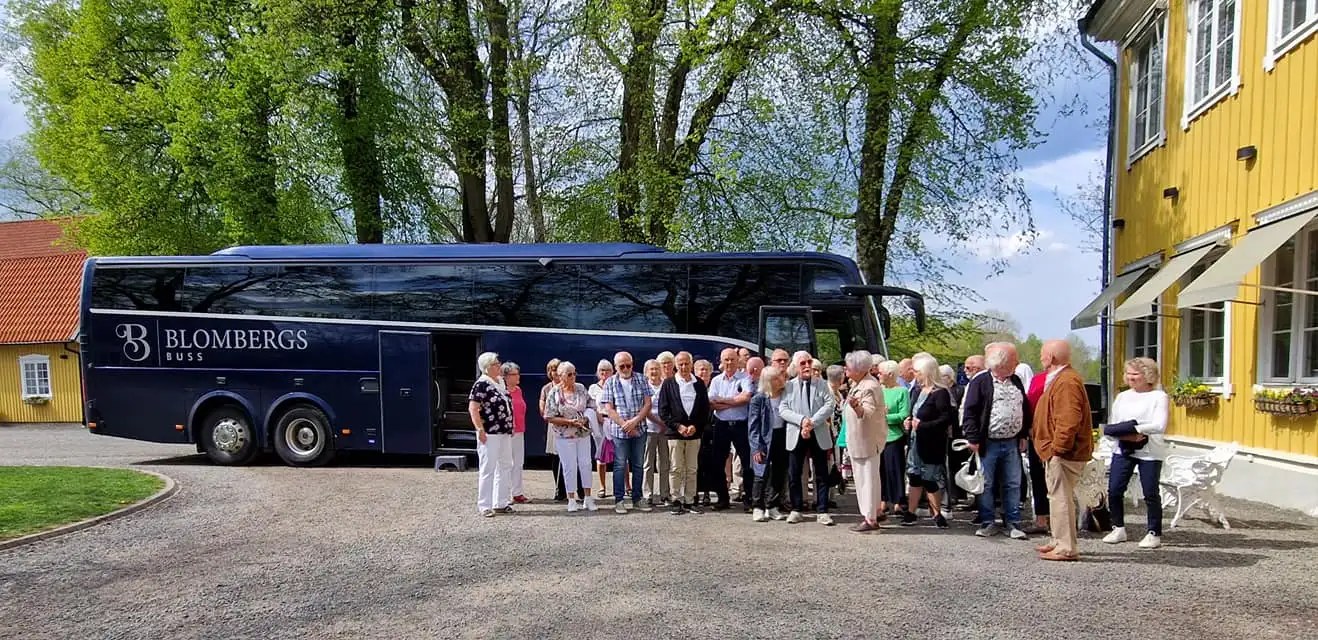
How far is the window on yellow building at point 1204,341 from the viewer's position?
33.8 ft

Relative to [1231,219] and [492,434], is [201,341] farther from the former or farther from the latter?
[1231,219]

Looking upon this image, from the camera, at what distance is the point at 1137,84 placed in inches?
536

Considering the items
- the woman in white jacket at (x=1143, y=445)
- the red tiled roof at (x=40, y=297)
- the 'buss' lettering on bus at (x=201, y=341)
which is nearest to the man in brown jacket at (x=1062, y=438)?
the woman in white jacket at (x=1143, y=445)

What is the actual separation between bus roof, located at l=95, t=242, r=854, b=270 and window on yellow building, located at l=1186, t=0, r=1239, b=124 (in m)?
6.20

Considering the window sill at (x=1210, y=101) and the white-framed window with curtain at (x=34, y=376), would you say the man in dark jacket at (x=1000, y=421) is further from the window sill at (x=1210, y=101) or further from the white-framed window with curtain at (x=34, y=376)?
the white-framed window with curtain at (x=34, y=376)

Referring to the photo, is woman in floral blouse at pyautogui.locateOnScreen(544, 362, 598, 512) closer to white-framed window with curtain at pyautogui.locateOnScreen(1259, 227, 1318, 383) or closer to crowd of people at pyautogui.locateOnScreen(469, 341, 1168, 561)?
crowd of people at pyautogui.locateOnScreen(469, 341, 1168, 561)

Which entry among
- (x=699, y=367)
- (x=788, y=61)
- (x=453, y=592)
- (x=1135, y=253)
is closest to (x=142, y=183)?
(x=788, y=61)

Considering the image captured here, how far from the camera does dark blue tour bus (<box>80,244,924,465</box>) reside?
1139cm

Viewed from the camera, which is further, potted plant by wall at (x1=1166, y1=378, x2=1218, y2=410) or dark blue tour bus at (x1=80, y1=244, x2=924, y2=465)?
dark blue tour bus at (x1=80, y1=244, x2=924, y2=465)

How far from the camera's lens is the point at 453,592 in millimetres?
5555

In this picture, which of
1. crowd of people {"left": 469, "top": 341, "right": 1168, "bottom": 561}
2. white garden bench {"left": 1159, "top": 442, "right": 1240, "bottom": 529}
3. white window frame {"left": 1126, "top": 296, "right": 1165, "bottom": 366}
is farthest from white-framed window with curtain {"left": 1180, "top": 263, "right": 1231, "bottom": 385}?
crowd of people {"left": 469, "top": 341, "right": 1168, "bottom": 561}

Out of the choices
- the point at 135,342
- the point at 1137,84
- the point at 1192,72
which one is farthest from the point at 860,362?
the point at 135,342

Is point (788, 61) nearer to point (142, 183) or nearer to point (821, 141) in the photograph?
point (821, 141)

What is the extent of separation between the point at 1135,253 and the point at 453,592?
1250 cm
